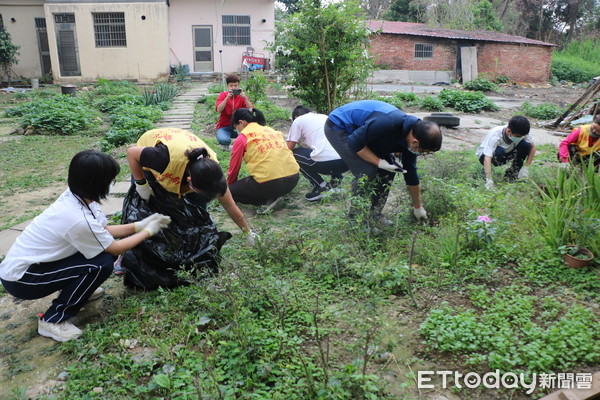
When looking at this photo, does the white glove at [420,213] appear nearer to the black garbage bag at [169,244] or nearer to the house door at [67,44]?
the black garbage bag at [169,244]

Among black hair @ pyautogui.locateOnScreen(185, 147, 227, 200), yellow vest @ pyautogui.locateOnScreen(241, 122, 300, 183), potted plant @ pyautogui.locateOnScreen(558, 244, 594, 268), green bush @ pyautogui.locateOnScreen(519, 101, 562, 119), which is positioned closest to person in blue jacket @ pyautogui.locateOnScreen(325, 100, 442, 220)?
yellow vest @ pyautogui.locateOnScreen(241, 122, 300, 183)

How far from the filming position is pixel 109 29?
16.4 m

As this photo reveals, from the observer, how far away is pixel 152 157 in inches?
112

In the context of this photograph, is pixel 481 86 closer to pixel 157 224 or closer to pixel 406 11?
pixel 406 11

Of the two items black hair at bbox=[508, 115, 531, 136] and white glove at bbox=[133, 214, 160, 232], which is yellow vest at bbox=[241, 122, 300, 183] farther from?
black hair at bbox=[508, 115, 531, 136]

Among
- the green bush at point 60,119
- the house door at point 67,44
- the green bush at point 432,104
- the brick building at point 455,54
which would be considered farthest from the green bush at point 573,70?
A: the green bush at point 60,119

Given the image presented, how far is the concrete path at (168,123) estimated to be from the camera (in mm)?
3854

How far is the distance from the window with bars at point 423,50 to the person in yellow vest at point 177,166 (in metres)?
19.7

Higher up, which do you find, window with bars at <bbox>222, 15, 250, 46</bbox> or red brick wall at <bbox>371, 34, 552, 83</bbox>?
window with bars at <bbox>222, 15, 250, 46</bbox>

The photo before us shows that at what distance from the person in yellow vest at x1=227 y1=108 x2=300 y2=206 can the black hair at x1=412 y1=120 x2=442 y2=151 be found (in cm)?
163

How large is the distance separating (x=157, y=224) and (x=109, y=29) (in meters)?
16.2

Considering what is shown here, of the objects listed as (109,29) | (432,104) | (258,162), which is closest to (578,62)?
(432,104)

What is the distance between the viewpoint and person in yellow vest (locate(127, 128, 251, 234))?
108 inches

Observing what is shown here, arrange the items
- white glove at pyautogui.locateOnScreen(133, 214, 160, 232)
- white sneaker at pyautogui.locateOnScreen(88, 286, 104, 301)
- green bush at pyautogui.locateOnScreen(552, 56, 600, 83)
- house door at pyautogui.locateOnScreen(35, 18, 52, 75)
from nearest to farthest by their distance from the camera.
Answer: white glove at pyautogui.locateOnScreen(133, 214, 160, 232) < white sneaker at pyautogui.locateOnScreen(88, 286, 104, 301) < house door at pyautogui.locateOnScreen(35, 18, 52, 75) < green bush at pyautogui.locateOnScreen(552, 56, 600, 83)
